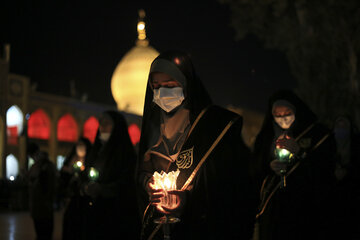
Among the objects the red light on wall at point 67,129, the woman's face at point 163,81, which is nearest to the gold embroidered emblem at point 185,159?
the woman's face at point 163,81

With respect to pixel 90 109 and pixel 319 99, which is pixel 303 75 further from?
pixel 90 109

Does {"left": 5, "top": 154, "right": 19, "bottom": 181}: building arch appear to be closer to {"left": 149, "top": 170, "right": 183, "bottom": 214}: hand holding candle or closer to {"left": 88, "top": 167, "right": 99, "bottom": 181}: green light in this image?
{"left": 88, "top": 167, "right": 99, "bottom": 181}: green light

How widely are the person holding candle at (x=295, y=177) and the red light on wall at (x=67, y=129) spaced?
113 feet

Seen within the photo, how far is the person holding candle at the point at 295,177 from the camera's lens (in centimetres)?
522

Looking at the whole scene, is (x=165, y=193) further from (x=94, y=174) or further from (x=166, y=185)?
(x=94, y=174)

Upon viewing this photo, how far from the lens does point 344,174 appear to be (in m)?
7.12

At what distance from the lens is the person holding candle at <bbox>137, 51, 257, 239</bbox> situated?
9.44 feet

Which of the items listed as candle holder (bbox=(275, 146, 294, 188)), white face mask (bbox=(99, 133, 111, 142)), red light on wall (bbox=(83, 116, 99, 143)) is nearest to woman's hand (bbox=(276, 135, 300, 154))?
candle holder (bbox=(275, 146, 294, 188))

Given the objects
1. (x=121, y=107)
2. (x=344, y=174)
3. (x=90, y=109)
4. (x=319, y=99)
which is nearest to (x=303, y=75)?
(x=319, y=99)

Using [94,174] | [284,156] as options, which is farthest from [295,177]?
[94,174]

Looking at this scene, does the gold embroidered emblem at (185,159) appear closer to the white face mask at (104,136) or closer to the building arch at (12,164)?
the white face mask at (104,136)

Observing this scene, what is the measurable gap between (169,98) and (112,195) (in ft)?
8.82

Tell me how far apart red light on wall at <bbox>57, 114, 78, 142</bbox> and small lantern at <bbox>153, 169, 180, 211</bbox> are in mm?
37017

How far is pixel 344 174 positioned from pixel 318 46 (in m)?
10.6
